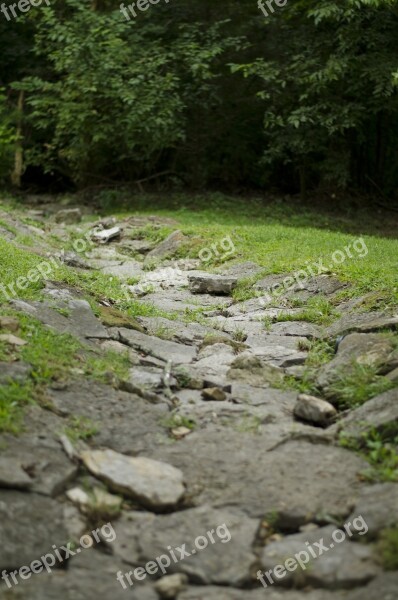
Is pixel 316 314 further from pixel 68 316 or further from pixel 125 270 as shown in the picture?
pixel 125 270

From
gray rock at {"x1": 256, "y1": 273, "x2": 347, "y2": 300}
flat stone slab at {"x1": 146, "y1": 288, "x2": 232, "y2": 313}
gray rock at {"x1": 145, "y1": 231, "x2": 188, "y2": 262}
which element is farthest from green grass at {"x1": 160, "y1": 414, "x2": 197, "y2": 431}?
gray rock at {"x1": 145, "y1": 231, "x2": 188, "y2": 262}

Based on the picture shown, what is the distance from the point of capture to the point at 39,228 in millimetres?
13406

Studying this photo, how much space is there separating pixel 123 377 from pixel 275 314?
9.34ft

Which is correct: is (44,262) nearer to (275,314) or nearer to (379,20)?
(275,314)

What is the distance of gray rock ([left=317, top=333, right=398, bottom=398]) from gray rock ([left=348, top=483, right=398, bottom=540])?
148 centimetres

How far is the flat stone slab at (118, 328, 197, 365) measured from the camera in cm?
626

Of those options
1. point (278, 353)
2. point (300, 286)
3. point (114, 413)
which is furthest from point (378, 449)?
point (300, 286)

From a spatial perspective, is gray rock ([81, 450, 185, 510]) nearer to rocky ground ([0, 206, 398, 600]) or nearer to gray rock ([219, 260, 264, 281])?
rocky ground ([0, 206, 398, 600])

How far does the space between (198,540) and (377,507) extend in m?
0.95

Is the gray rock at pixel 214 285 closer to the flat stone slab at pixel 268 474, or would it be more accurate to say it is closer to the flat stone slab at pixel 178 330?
the flat stone slab at pixel 178 330

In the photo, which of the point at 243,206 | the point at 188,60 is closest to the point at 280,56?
the point at 188,60

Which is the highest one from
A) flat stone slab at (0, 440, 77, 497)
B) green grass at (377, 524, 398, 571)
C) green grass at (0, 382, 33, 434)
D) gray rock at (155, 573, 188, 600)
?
green grass at (0, 382, 33, 434)

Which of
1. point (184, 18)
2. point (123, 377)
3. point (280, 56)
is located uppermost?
point (184, 18)

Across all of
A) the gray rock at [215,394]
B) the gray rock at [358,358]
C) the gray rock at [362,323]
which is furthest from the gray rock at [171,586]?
the gray rock at [362,323]
